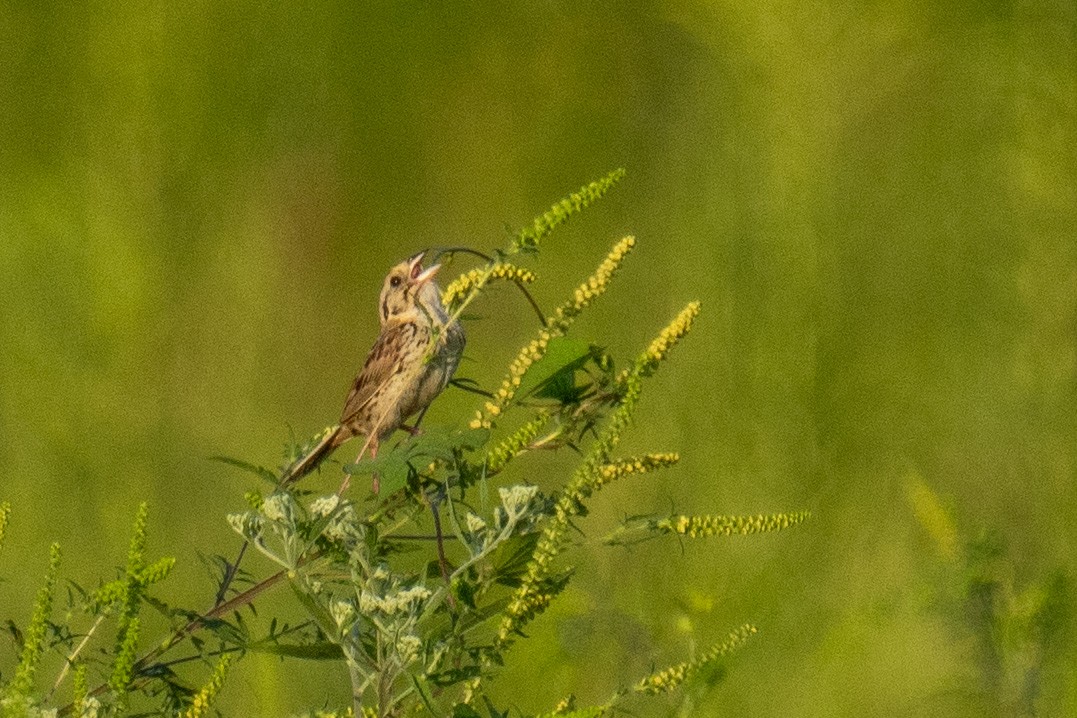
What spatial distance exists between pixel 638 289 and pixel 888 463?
0.87m

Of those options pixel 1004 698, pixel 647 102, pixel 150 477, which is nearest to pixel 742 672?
pixel 1004 698

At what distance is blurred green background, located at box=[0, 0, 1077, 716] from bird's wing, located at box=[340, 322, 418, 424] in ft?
1.17

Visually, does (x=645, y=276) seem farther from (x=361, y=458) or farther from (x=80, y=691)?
(x=80, y=691)

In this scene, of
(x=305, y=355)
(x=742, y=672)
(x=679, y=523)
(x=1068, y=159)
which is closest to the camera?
(x=679, y=523)

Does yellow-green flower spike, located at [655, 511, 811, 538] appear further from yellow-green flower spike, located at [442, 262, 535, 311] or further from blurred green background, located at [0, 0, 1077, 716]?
blurred green background, located at [0, 0, 1077, 716]

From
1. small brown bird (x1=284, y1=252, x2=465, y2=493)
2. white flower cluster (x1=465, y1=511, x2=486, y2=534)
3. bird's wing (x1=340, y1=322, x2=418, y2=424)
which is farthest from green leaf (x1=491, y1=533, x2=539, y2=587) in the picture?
bird's wing (x1=340, y1=322, x2=418, y2=424)

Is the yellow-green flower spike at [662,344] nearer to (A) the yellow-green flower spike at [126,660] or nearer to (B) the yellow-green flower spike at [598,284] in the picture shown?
(B) the yellow-green flower spike at [598,284]

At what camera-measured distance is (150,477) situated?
393 centimetres

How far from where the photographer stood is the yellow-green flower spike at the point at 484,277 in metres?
1.56

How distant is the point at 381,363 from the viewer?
2.69 meters

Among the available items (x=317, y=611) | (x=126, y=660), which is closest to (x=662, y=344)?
(x=317, y=611)

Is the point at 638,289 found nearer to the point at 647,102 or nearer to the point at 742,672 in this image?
the point at 647,102

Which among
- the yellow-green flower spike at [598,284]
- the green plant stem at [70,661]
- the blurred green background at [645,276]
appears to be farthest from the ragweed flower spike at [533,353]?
the blurred green background at [645,276]

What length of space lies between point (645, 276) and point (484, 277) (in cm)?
278
